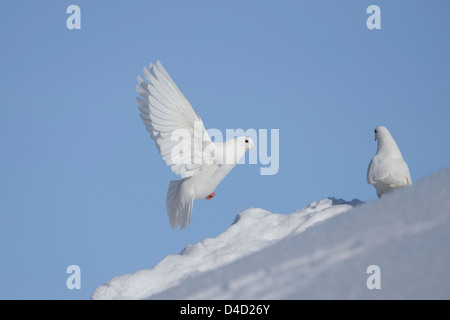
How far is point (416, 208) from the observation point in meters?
4.27

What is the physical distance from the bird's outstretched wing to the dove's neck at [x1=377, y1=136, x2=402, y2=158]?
2382 millimetres

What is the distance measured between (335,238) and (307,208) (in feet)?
11.7

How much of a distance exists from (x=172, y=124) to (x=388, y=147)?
117 inches

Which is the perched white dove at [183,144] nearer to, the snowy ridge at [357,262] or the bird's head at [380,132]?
the bird's head at [380,132]

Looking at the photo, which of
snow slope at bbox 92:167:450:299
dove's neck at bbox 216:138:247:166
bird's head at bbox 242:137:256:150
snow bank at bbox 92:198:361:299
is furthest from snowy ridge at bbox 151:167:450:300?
bird's head at bbox 242:137:256:150

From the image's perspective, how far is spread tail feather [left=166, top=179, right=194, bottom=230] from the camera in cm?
757

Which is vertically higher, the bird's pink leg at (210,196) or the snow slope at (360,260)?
the bird's pink leg at (210,196)

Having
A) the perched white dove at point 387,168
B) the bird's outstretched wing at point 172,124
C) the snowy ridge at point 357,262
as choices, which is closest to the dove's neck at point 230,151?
the bird's outstretched wing at point 172,124

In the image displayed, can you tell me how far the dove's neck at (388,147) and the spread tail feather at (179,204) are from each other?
270cm

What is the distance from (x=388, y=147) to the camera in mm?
7809

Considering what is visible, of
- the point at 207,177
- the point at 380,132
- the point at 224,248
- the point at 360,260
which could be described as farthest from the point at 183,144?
the point at 360,260

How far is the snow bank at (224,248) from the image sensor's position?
21.8 ft
